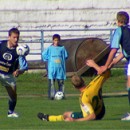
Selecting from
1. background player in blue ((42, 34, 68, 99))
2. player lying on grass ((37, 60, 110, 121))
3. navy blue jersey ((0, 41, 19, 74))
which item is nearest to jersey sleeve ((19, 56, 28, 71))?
navy blue jersey ((0, 41, 19, 74))

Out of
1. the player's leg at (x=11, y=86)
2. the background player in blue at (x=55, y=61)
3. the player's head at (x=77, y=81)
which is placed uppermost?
the player's head at (x=77, y=81)

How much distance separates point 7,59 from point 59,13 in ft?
68.7

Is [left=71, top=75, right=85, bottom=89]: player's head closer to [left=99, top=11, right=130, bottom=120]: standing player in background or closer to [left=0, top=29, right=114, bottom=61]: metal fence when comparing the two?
[left=99, top=11, right=130, bottom=120]: standing player in background

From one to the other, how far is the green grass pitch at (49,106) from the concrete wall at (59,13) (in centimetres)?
519

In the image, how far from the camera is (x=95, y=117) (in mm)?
16938

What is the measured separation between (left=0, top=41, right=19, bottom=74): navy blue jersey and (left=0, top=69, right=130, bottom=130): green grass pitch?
98 centimetres

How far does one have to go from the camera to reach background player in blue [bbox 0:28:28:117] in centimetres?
1855

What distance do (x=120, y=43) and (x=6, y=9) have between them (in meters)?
22.9

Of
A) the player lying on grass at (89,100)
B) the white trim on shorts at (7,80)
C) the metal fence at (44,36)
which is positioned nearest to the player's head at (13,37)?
the white trim on shorts at (7,80)

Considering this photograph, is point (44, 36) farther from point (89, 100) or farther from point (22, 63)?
point (89, 100)

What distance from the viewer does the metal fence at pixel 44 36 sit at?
121ft

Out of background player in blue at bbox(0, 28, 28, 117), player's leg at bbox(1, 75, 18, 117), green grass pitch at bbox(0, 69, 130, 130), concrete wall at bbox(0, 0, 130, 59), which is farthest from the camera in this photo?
concrete wall at bbox(0, 0, 130, 59)

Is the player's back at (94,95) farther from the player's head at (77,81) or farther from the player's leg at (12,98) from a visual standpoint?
the player's leg at (12,98)

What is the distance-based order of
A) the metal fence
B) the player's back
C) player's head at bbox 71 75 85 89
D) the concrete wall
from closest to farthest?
player's head at bbox 71 75 85 89 → the player's back → the metal fence → the concrete wall
